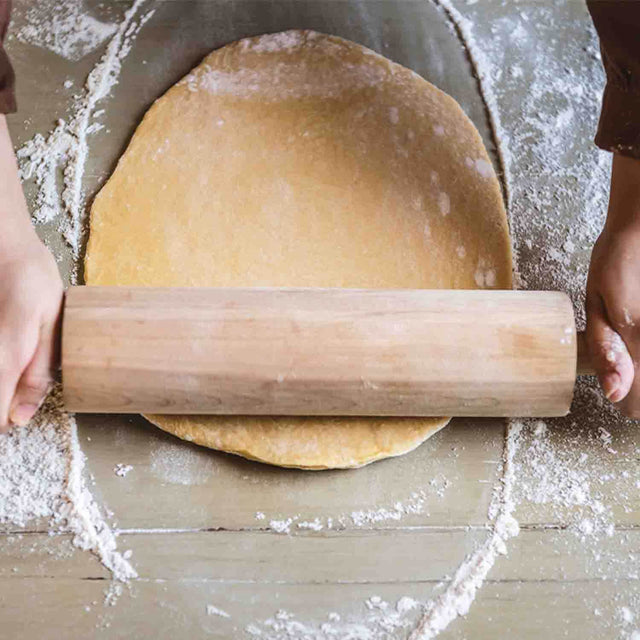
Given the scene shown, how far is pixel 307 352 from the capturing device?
3.47 ft

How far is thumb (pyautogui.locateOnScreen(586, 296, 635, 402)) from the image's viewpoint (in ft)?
3.59

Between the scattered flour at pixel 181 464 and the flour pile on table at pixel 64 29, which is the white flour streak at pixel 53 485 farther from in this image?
the flour pile on table at pixel 64 29

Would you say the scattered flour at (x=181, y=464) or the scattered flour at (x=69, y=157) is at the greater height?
the scattered flour at (x=69, y=157)

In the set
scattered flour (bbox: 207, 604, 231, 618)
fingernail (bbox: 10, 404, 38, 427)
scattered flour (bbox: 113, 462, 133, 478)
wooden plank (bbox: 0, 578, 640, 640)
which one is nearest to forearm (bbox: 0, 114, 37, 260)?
fingernail (bbox: 10, 404, 38, 427)

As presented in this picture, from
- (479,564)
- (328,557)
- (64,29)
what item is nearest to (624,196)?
(479,564)

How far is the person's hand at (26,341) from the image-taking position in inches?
42.3

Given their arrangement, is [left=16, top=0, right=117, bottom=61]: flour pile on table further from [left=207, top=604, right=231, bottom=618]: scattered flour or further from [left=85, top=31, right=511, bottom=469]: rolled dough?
[left=207, top=604, right=231, bottom=618]: scattered flour

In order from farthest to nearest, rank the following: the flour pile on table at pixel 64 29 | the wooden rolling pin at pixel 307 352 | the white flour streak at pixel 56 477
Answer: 1. the flour pile on table at pixel 64 29
2. the white flour streak at pixel 56 477
3. the wooden rolling pin at pixel 307 352

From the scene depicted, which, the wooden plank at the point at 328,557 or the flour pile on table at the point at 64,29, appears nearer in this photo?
the wooden plank at the point at 328,557

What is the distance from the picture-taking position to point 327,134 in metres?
1.41

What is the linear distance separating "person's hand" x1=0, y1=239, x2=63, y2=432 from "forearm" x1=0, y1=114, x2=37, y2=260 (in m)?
0.08

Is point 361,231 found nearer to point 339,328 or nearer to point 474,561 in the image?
point 339,328

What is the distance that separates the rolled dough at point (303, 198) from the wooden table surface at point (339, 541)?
0.25ft

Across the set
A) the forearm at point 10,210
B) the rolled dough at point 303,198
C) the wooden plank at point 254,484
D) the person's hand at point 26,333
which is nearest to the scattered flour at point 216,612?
the wooden plank at point 254,484
